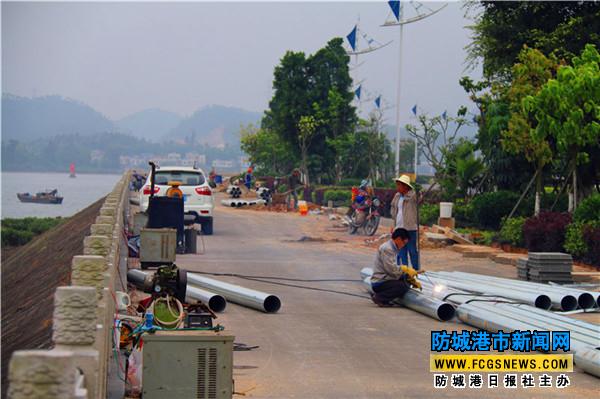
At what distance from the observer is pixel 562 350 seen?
10.6m

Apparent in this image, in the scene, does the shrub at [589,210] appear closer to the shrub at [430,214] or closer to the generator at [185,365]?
the shrub at [430,214]

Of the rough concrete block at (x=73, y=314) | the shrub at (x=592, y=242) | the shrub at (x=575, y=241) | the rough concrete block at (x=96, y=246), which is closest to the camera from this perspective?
the rough concrete block at (x=73, y=314)

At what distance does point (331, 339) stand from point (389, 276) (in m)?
2.73

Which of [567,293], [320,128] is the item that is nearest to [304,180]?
[320,128]

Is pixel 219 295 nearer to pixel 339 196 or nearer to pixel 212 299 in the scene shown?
pixel 212 299

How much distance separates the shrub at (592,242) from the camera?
19.4 meters

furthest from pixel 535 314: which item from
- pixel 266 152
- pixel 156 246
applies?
pixel 266 152

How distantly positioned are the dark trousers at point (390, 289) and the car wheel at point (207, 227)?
1416 cm

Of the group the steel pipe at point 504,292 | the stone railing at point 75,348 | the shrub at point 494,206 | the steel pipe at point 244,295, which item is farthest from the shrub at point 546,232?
the stone railing at point 75,348

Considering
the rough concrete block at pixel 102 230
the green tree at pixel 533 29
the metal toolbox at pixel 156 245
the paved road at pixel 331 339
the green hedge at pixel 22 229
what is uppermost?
the green tree at pixel 533 29

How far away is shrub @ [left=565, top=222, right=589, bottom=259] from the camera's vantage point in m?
20.2

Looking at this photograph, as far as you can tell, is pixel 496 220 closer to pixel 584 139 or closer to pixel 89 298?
pixel 584 139

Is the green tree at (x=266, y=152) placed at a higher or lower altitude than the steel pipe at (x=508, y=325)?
higher

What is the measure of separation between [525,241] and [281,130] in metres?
42.9
